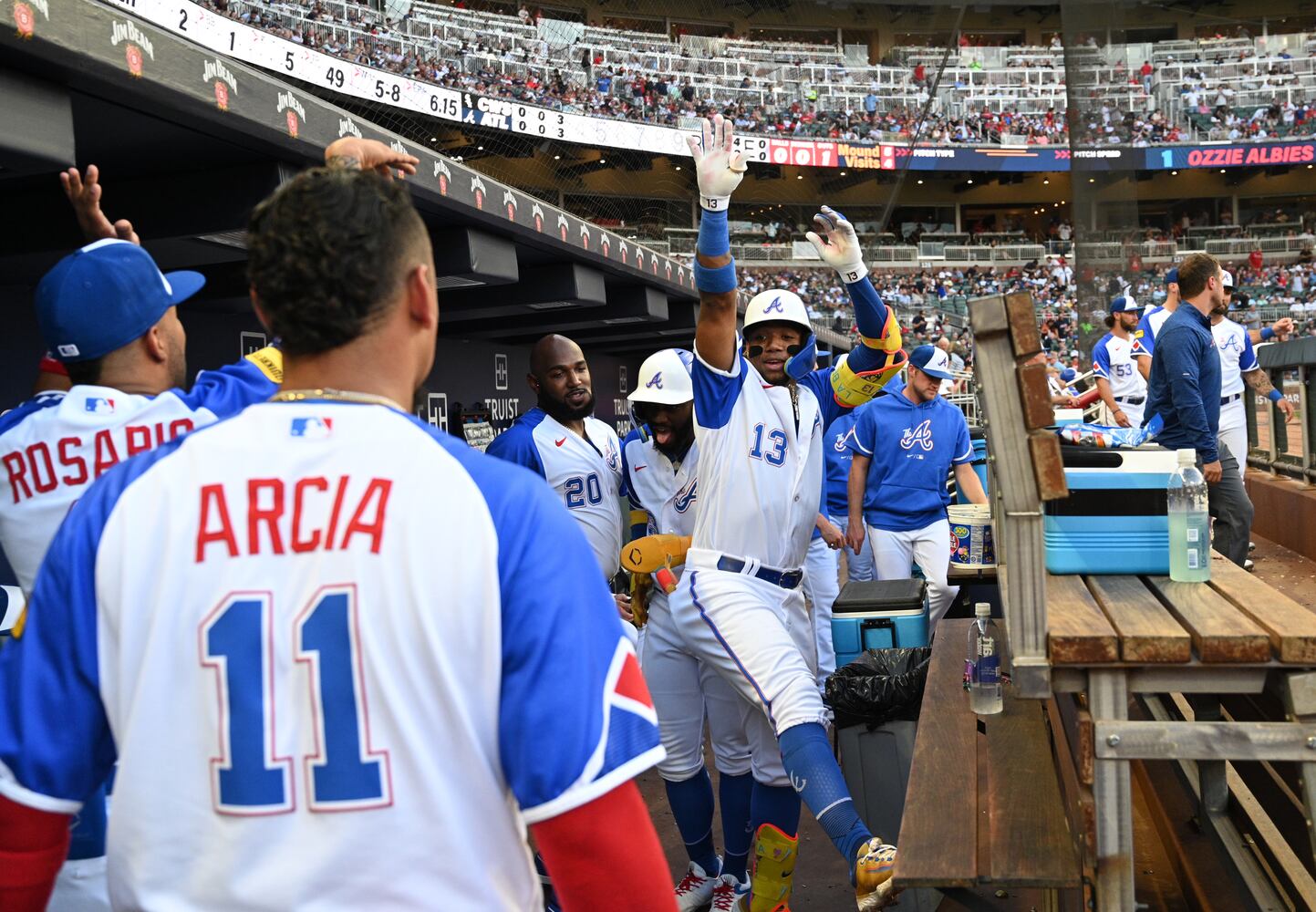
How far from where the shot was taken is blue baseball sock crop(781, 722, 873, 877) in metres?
3.00

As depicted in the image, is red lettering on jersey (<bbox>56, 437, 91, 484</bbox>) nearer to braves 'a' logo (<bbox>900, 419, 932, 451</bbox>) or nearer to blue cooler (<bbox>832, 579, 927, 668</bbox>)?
blue cooler (<bbox>832, 579, 927, 668</bbox>)

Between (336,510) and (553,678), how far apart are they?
280 millimetres

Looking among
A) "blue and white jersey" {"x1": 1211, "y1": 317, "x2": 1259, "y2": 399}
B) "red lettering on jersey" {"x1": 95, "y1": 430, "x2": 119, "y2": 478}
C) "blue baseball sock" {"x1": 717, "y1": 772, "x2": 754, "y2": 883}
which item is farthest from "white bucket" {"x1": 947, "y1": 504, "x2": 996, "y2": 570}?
"red lettering on jersey" {"x1": 95, "y1": 430, "x2": 119, "y2": 478}

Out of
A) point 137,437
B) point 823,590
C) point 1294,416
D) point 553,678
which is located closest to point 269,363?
point 137,437

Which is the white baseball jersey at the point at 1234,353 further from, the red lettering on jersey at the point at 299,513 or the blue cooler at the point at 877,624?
the red lettering on jersey at the point at 299,513

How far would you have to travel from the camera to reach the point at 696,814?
12.4 ft

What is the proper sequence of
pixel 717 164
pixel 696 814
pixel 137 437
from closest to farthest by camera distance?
pixel 137 437
pixel 717 164
pixel 696 814

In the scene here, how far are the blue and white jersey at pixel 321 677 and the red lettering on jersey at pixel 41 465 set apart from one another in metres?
0.84

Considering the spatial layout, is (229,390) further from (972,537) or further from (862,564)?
(862,564)

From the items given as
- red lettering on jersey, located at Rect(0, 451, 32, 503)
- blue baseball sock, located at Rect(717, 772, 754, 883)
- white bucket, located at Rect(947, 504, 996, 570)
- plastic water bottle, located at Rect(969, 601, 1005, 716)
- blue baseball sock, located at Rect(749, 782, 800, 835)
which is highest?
red lettering on jersey, located at Rect(0, 451, 32, 503)

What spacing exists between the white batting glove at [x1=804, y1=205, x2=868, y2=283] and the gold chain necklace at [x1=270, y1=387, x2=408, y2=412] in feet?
8.98

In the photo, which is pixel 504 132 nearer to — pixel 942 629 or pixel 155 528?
pixel 942 629

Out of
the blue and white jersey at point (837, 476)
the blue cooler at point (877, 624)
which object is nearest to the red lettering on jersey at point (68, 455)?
the blue cooler at point (877, 624)

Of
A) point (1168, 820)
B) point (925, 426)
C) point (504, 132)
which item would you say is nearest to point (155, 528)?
point (1168, 820)
